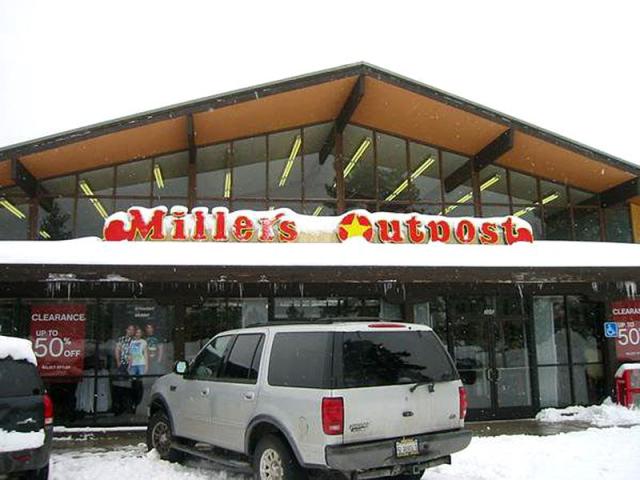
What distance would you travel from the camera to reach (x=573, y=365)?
49.1ft

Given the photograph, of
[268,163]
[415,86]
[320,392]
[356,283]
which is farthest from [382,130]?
[320,392]

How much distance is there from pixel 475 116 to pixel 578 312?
216 inches

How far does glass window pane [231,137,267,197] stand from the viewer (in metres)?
15.3

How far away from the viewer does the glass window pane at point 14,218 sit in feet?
45.9

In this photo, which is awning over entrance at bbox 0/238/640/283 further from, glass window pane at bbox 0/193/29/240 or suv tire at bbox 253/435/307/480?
suv tire at bbox 253/435/307/480

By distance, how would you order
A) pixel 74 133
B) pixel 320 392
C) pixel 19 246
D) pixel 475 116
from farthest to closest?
pixel 475 116 → pixel 74 133 → pixel 19 246 → pixel 320 392

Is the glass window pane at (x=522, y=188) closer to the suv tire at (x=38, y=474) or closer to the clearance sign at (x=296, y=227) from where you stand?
the clearance sign at (x=296, y=227)

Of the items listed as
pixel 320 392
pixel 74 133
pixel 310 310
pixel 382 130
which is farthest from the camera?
pixel 382 130

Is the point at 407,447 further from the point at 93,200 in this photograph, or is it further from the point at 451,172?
the point at 451,172

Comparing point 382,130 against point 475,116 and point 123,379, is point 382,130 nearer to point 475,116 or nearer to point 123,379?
point 475,116

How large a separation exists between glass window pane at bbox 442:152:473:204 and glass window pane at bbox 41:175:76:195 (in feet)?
30.5

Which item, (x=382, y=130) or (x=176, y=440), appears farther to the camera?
(x=382, y=130)

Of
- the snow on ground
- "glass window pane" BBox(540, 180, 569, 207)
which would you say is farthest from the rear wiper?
"glass window pane" BBox(540, 180, 569, 207)

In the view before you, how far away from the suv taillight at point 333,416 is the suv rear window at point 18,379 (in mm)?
3287
